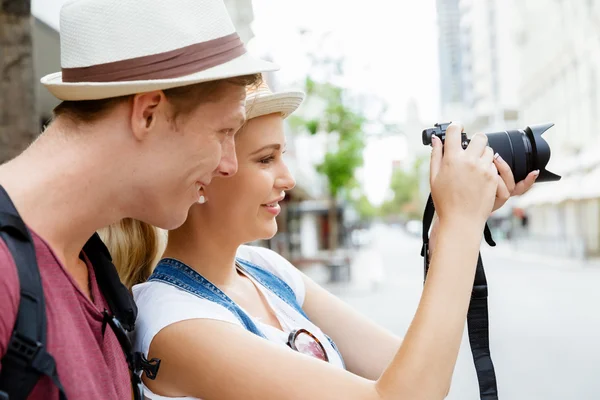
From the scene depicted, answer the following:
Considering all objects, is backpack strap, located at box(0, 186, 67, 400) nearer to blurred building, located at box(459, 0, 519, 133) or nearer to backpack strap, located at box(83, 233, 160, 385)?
backpack strap, located at box(83, 233, 160, 385)

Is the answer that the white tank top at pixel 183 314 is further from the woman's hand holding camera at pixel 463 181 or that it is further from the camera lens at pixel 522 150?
the camera lens at pixel 522 150

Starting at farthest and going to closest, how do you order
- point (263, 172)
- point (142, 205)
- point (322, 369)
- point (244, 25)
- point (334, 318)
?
1. point (244, 25)
2. point (334, 318)
3. point (263, 172)
4. point (322, 369)
5. point (142, 205)

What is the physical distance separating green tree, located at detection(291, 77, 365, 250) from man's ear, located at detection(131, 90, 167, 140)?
1665 cm

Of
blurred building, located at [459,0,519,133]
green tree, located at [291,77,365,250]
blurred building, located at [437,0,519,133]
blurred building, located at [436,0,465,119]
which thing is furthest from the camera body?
blurred building, located at [436,0,465,119]

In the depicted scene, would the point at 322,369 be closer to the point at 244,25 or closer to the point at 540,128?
the point at 540,128

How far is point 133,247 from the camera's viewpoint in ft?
5.83

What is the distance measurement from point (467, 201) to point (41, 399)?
886 mm

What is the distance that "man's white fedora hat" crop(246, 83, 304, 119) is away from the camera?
1679mm

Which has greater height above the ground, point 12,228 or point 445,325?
point 12,228

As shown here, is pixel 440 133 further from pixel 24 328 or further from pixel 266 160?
pixel 24 328

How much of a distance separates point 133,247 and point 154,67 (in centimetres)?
71

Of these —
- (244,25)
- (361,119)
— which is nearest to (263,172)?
(244,25)

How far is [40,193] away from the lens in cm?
110

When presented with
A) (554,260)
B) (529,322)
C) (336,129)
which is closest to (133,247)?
(529,322)
